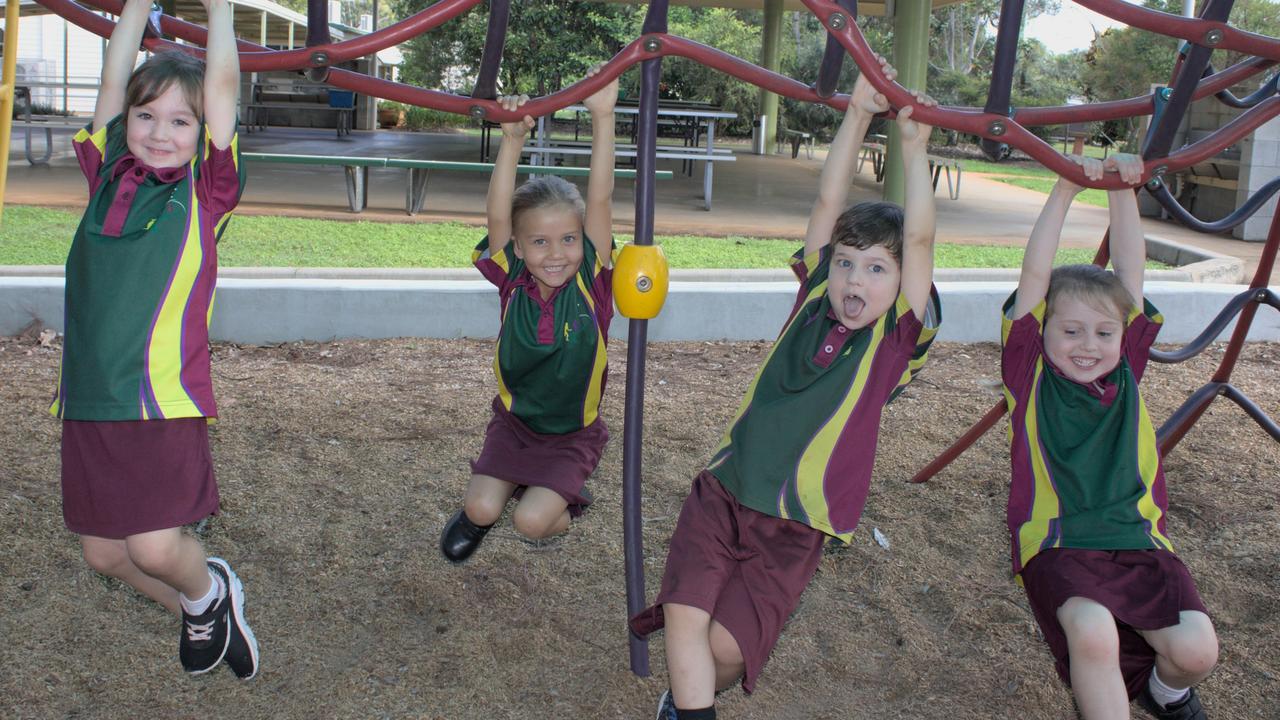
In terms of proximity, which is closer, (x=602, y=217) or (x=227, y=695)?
(x=227, y=695)

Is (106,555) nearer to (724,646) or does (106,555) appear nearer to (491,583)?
(491,583)

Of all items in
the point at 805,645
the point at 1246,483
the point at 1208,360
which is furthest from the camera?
the point at 1208,360

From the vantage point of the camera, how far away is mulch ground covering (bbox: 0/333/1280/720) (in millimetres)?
2346

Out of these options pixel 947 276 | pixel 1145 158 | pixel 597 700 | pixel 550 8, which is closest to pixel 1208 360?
pixel 947 276

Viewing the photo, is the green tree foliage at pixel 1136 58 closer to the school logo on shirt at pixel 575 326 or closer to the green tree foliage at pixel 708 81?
the green tree foliage at pixel 708 81

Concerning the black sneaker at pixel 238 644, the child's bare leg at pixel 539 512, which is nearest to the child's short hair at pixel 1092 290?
the child's bare leg at pixel 539 512

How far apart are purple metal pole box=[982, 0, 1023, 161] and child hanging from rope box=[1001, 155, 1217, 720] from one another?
0.20m

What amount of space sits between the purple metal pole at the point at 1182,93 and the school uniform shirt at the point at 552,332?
123 centimetres

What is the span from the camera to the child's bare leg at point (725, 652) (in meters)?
2.06

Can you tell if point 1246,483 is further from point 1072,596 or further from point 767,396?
point 767,396

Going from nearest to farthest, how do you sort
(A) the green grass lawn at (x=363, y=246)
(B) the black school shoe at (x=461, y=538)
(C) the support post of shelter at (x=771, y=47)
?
1. (B) the black school shoe at (x=461, y=538)
2. (A) the green grass lawn at (x=363, y=246)
3. (C) the support post of shelter at (x=771, y=47)

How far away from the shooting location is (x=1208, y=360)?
199 inches

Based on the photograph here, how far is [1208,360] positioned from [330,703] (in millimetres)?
4302

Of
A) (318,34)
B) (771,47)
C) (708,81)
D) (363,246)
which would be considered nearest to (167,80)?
(318,34)
